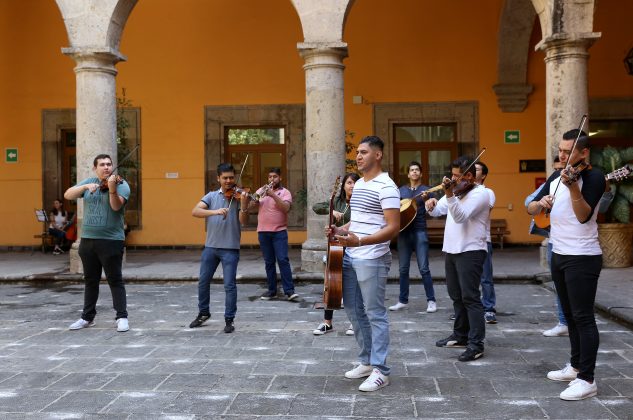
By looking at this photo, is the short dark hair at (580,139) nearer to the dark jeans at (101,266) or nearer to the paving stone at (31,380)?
the paving stone at (31,380)

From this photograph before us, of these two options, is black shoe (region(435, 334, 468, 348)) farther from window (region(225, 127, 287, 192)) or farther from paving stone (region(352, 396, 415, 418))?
window (region(225, 127, 287, 192))

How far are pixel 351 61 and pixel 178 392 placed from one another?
11.5 meters

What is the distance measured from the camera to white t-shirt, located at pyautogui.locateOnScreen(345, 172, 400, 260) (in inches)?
183

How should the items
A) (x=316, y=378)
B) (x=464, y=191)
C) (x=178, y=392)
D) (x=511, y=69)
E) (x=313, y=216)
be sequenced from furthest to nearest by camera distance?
1. (x=511, y=69)
2. (x=313, y=216)
3. (x=464, y=191)
4. (x=316, y=378)
5. (x=178, y=392)

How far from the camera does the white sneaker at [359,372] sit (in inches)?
195

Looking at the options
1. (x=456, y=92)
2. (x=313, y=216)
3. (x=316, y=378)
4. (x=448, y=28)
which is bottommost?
(x=316, y=378)

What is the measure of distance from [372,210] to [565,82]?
677cm

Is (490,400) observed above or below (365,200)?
below

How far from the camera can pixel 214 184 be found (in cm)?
1523

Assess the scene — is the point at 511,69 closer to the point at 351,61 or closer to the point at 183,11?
the point at 351,61

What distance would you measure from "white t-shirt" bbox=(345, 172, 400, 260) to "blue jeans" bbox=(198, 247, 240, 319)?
2.33 m

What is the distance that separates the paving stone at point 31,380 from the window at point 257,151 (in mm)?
10214

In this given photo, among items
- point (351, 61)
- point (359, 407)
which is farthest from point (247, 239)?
point (359, 407)

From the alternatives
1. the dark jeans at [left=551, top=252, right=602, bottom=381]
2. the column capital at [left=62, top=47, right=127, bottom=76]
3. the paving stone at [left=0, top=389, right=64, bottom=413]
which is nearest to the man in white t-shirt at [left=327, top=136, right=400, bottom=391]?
the dark jeans at [left=551, top=252, right=602, bottom=381]
